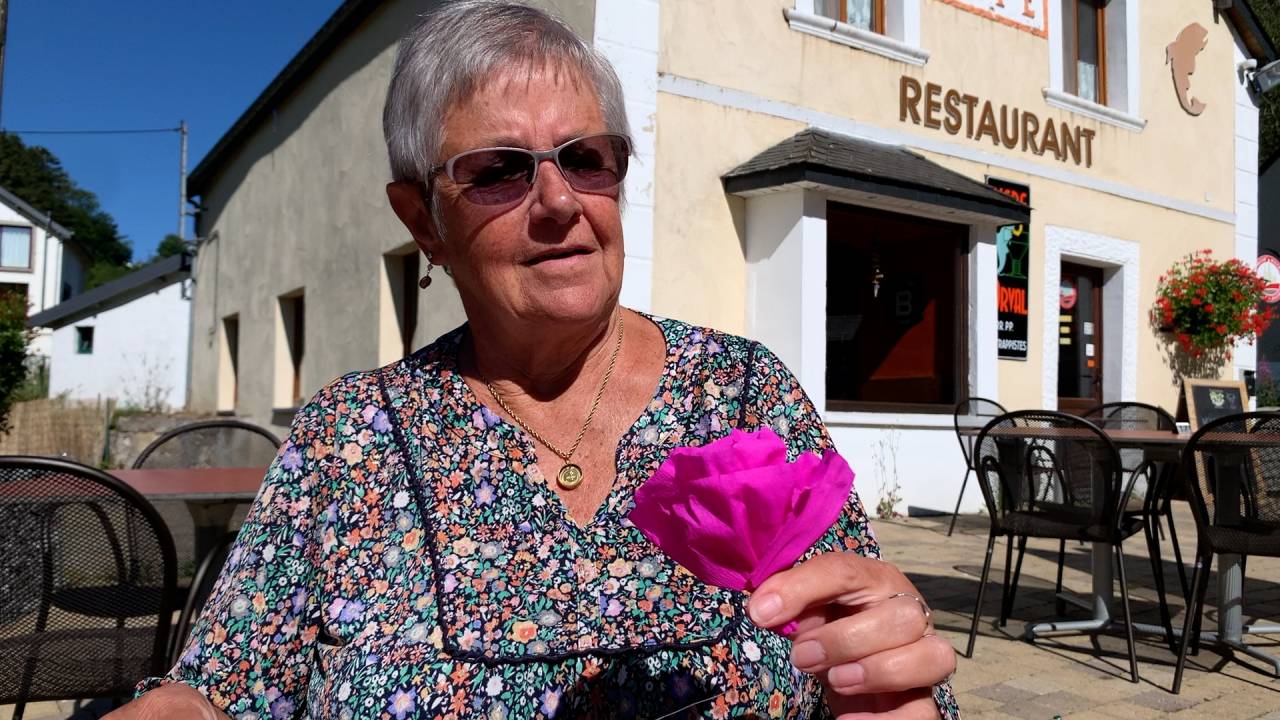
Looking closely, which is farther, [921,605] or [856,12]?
[856,12]

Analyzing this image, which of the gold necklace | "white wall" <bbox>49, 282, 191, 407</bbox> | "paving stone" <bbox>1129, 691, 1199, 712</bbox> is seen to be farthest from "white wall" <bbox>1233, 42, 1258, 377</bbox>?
"white wall" <bbox>49, 282, 191, 407</bbox>

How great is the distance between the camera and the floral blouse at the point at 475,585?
1.23 metres

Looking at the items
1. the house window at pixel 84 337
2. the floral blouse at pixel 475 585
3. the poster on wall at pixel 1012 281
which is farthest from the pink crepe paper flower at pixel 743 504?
the house window at pixel 84 337

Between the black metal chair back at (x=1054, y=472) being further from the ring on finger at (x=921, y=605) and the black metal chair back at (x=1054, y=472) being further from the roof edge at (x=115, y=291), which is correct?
the roof edge at (x=115, y=291)

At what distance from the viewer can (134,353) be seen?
2673cm

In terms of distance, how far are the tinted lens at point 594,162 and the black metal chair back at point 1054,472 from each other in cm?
263

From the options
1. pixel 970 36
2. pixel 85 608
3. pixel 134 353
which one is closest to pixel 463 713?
pixel 85 608

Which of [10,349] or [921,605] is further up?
[10,349]

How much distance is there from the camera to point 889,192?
292 inches

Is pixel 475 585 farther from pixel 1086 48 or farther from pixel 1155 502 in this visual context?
pixel 1086 48

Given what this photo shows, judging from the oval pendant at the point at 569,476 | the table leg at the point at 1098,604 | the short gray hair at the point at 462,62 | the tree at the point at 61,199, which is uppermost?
the tree at the point at 61,199

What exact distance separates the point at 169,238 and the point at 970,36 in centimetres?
9468

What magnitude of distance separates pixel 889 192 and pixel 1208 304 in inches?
203

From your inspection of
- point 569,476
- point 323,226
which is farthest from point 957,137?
point 569,476
